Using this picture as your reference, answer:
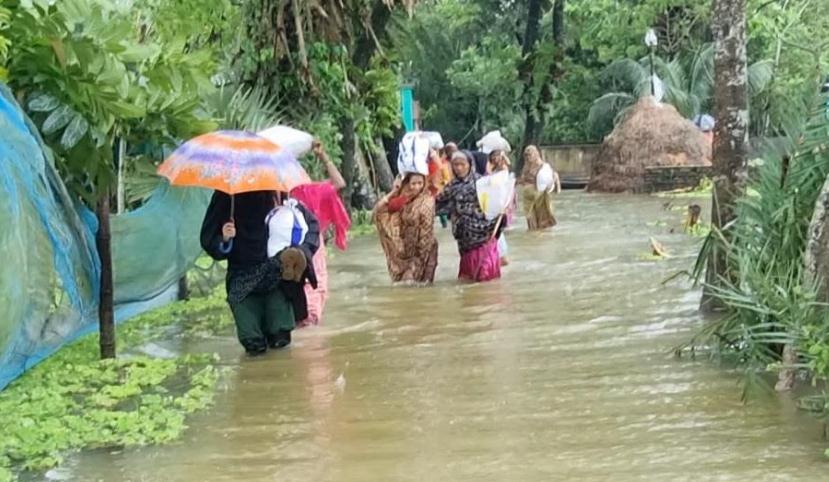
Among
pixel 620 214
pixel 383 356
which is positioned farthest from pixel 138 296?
pixel 620 214

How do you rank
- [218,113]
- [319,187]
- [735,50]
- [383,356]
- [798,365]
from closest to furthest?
[798,365] < [383,356] < [735,50] < [319,187] < [218,113]

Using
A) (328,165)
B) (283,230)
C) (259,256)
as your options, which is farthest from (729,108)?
(259,256)

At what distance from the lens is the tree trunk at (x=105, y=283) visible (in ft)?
25.4

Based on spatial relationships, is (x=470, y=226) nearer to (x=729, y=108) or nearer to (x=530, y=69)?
(x=729, y=108)

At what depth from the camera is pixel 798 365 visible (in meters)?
6.16

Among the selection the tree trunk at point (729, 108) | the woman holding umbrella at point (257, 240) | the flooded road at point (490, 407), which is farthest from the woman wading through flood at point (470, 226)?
the woman holding umbrella at point (257, 240)

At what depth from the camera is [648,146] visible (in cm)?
2942

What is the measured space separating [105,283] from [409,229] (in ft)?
16.1

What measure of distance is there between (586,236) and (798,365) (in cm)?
1111

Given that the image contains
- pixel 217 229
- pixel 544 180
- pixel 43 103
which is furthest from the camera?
pixel 544 180

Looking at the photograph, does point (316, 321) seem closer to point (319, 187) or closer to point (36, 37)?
point (319, 187)

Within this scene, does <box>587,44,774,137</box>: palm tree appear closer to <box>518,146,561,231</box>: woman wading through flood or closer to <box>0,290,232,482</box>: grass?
<box>518,146,561,231</box>: woman wading through flood

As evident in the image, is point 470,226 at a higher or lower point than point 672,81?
lower

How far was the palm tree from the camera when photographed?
33938 mm
